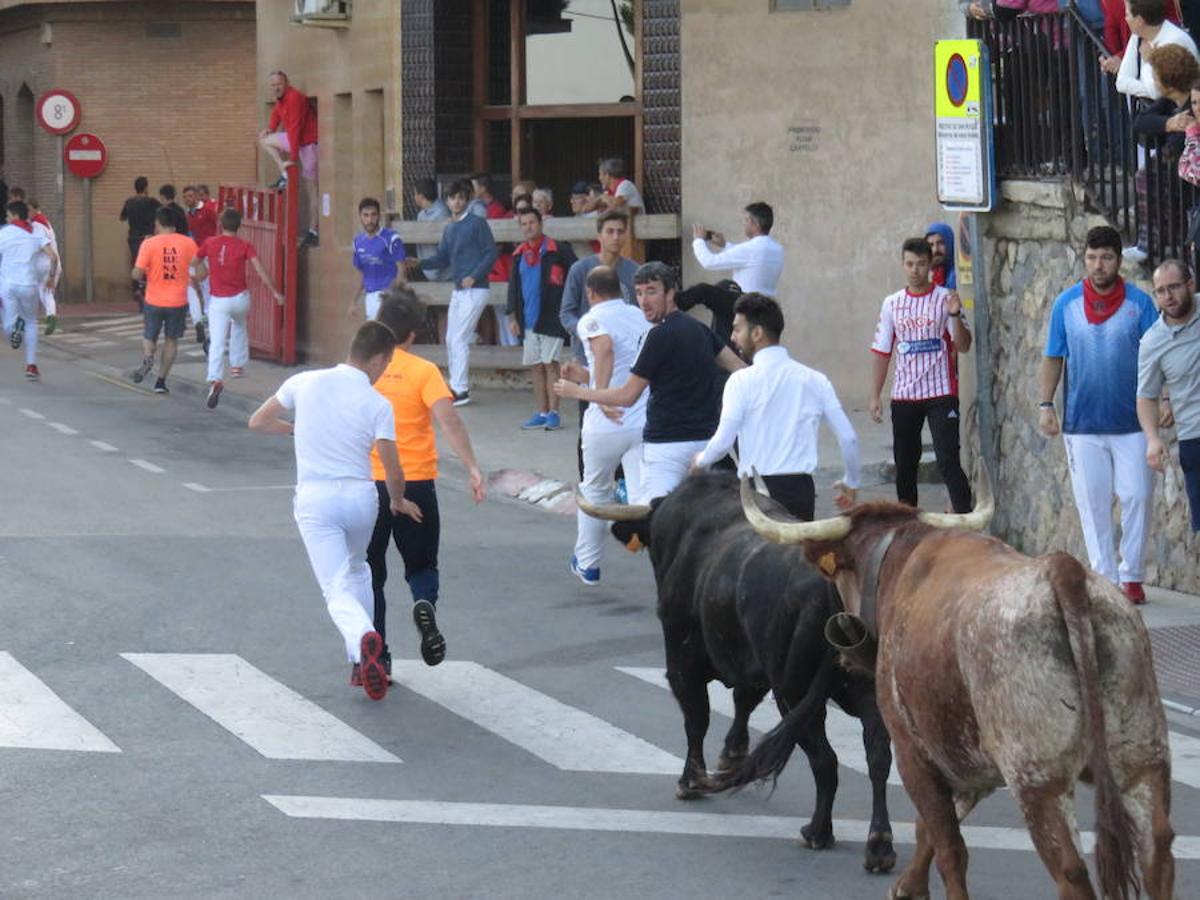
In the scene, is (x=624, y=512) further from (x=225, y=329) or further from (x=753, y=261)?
(x=225, y=329)

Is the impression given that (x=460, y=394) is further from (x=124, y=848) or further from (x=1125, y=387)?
(x=124, y=848)

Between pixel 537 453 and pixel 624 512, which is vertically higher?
pixel 624 512

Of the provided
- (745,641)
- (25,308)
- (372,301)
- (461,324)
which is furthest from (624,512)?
(25,308)

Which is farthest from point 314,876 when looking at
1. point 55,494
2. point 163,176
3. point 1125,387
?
point 163,176

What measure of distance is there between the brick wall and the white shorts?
867 inches

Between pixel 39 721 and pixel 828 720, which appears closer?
pixel 39 721

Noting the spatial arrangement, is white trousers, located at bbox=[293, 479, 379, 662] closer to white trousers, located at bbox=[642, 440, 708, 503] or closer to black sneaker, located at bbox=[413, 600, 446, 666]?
black sneaker, located at bbox=[413, 600, 446, 666]

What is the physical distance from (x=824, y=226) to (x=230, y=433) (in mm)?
5975

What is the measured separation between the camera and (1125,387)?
11.9 metres

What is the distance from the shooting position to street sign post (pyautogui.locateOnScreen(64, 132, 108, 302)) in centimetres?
3978

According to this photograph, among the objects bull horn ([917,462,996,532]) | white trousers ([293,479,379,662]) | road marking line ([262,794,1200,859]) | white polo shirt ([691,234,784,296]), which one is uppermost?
white polo shirt ([691,234,784,296])

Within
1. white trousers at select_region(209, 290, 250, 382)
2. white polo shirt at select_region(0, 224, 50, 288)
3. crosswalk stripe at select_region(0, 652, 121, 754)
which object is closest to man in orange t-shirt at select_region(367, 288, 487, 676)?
crosswalk stripe at select_region(0, 652, 121, 754)

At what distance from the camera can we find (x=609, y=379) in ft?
41.3

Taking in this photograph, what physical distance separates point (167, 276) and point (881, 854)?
18.3 m
